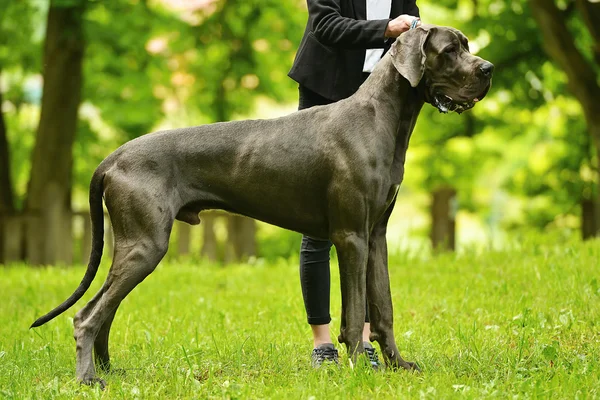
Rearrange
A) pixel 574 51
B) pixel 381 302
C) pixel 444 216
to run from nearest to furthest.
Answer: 1. pixel 381 302
2. pixel 574 51
3. pixel 444 216

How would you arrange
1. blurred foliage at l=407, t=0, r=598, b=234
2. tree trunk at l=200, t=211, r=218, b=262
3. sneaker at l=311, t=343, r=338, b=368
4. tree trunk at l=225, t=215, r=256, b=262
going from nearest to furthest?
sneaker at l=311, t=343, r=338, b=368
tree trunk at l=200, t=211, r=218, b=262
tree trunk at l=225, t=215, r=256, b=262
blurred foliage at l=407, t=0, r=598, b=234

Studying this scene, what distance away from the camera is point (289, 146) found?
4.39 metres

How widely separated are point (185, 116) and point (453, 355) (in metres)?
14.8

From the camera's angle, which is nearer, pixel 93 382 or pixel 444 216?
pixel 93 382

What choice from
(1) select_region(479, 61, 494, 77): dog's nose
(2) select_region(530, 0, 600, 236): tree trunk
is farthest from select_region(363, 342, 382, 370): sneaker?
(2) select_region(530, 0, 600, 236): tree trunk

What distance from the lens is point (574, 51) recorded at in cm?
1145

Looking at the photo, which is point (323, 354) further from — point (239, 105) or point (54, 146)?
point (239, 105)

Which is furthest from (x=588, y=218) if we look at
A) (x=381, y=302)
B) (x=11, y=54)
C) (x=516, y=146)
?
(x=11, y=54)

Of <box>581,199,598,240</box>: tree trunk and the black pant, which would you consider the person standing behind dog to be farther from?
<box>581,199,598,240</box>: tree trunk

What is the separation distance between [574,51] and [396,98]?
8.11 m

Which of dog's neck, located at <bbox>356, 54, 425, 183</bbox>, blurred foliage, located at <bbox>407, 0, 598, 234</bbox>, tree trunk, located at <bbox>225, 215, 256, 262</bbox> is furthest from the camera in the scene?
blurred foliage, located at <bbox>407, 0, 598, 234</bbox>

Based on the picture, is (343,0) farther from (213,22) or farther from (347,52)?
(213,22)

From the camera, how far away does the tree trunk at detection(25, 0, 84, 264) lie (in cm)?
1171

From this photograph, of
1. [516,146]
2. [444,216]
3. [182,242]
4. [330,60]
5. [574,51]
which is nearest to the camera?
[330,60]
